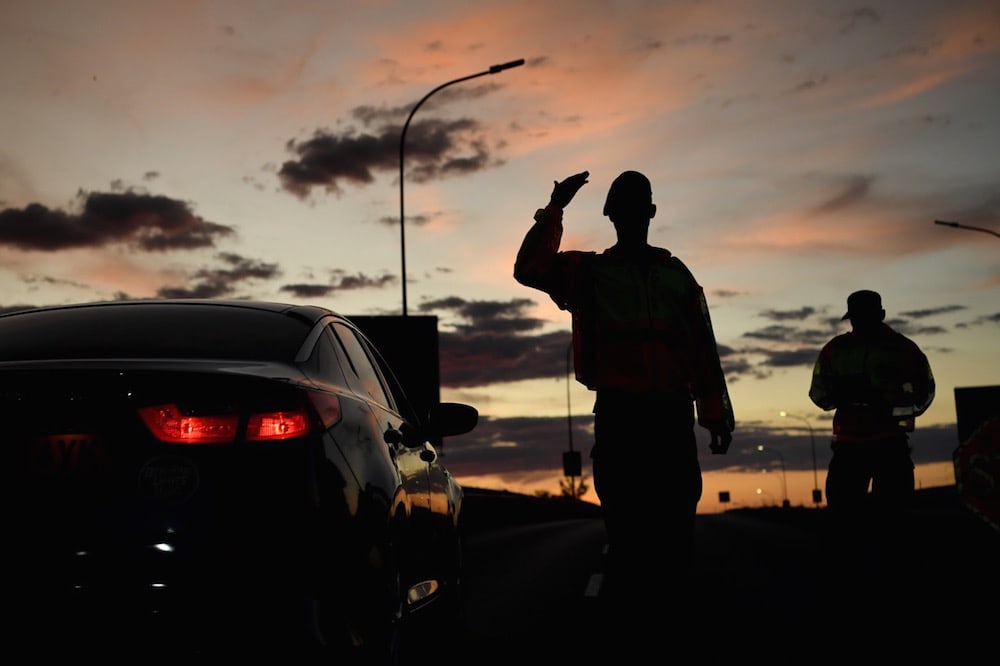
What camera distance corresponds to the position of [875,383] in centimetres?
902

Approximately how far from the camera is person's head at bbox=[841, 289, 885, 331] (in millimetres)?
8961

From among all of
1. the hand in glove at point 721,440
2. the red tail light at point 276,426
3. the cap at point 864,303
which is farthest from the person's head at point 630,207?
the cap at point 864,303

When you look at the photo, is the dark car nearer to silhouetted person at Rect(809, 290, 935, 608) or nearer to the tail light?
the tail light

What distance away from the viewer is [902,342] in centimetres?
914

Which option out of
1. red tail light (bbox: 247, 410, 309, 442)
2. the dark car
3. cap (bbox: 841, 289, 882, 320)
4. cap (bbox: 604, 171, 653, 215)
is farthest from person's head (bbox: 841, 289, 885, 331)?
red tail light (bbox: 247, 410, 309, 442)

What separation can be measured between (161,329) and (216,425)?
3.97 ft

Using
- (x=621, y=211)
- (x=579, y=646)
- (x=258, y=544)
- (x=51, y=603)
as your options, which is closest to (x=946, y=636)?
(x=579, y=646)

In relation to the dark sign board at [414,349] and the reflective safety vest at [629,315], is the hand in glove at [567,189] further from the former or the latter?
the dark sign board at [414,349]

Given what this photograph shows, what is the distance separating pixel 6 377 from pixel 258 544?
91 cm

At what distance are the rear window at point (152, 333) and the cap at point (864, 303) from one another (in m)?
5.07

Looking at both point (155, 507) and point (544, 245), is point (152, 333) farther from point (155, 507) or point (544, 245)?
point (544, 245)

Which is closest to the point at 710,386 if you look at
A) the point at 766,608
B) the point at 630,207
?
the point at 630,207

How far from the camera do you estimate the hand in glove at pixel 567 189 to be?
5176 millimetres

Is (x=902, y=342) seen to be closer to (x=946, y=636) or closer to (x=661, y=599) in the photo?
(x=946, y=636)
